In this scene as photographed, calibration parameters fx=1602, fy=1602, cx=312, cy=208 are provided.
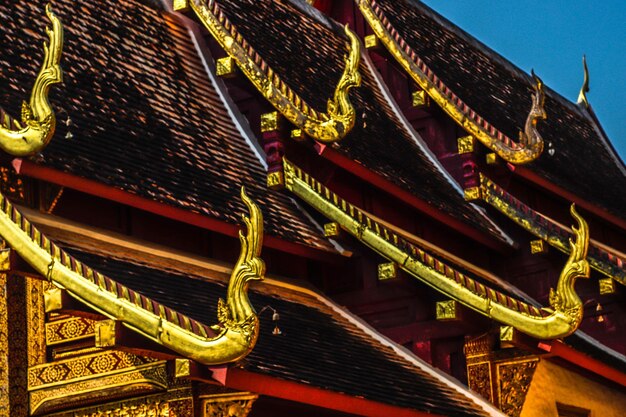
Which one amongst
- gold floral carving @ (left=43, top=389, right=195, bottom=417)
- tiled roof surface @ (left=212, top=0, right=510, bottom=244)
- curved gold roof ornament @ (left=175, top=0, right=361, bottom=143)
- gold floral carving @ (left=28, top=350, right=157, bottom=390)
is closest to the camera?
gold floral carving @ (left=43, top=389, right=195, bottom=417)

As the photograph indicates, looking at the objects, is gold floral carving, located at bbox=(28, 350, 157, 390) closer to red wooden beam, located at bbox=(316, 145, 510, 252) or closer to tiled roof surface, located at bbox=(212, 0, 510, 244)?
red wooden beam, located at bbox=(316, 145, 510, 252)

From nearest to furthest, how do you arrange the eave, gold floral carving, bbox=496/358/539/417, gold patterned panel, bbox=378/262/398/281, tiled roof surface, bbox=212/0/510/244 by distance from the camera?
1. gold floral carving, bbox=496/358/539/417
2. gold patterned panel, bbox=378/262/398/281
3. the eave
4. tiled roof surface, bbox=212/0/510/244

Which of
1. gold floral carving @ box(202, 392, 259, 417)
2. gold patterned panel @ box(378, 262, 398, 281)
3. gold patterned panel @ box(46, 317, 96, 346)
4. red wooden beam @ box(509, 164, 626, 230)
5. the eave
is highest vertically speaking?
red wooden beam @ box(509, 164, 626, 230)

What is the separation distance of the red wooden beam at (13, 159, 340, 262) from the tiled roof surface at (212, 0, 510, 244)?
1293 millimetres

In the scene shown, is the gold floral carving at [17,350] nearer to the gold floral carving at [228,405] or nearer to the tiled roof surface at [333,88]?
the gold floral carving at [228,405]

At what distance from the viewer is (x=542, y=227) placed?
13.8 metres

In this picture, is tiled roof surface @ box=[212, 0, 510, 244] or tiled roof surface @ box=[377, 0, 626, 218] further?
tiled roof surface @ box=[377, 0, 626, 218]

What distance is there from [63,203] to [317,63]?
5.01 metres

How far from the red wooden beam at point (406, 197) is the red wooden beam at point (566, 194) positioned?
2.73ft

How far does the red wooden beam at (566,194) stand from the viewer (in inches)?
583

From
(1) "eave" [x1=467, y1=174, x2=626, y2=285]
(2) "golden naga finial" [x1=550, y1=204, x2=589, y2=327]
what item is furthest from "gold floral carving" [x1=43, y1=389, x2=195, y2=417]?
(1) "eave" [x1=467, y1=174, x2=626, y2=285]

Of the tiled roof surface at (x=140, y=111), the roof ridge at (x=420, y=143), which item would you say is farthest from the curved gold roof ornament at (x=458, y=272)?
the roof ridge at (x=420, y=143)

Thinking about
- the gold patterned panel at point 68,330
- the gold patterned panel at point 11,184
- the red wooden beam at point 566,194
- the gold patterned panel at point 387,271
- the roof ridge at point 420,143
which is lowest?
the gold patterned panel at point 68,330

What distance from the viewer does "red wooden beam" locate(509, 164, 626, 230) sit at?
1480cm
